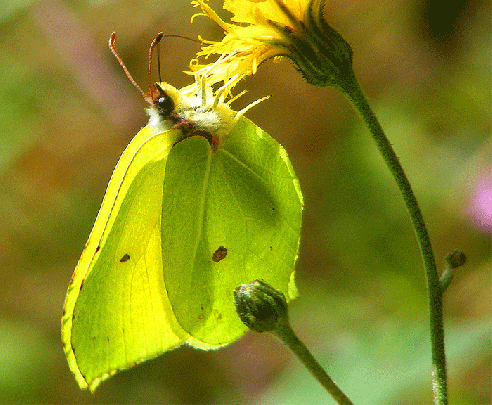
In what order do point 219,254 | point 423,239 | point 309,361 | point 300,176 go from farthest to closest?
point 300,176 → point 219,254 → point 309,361 → point 423,239

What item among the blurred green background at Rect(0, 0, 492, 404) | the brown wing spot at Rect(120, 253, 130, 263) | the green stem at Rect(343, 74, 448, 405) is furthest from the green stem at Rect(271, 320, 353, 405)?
the blurred green background at Rect(0, 0, 492, 404)

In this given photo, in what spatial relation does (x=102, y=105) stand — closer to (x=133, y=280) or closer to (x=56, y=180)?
(x=56, y=180)

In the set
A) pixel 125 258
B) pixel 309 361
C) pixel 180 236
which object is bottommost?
pixel 309 361

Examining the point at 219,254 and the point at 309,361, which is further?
the point at 219,254

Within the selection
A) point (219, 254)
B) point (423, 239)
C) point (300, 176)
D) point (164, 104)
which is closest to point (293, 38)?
point (164, 104)

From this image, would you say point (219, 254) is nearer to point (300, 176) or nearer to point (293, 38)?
point (293, 38)

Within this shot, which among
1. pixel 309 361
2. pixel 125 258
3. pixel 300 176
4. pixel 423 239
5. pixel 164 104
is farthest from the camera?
pixel 300 176

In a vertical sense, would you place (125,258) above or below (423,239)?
above

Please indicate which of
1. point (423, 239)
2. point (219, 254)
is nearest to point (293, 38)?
point (423, 239)
